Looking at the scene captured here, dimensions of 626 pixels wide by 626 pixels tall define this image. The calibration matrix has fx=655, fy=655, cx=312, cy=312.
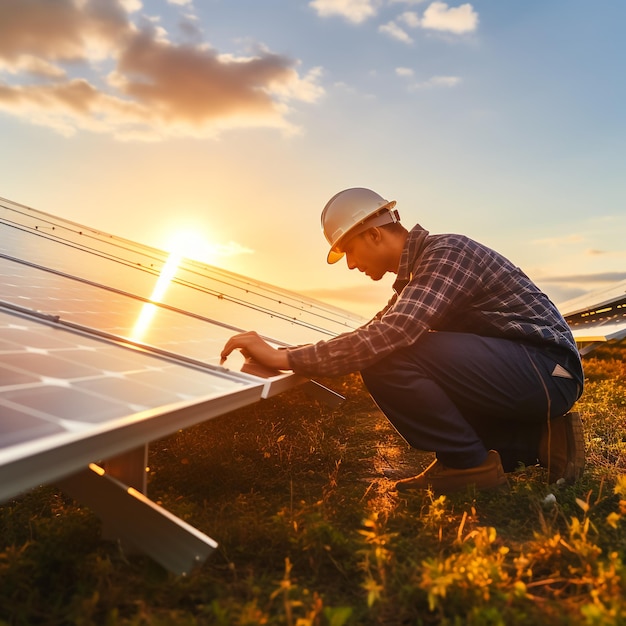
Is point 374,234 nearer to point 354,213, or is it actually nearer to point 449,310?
point 354,213

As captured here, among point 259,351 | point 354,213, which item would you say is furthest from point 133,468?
point 354,213

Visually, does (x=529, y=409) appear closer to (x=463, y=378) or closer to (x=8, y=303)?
(x=463, y=378)

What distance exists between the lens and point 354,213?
15.8 feet

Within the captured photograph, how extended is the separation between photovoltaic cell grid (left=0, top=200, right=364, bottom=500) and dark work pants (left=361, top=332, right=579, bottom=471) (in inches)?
28.4

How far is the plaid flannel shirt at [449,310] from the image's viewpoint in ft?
13.8

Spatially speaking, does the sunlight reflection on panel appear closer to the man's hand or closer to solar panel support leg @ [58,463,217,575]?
the man's hand

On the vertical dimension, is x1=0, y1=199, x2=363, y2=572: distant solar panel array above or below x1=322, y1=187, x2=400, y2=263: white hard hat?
below

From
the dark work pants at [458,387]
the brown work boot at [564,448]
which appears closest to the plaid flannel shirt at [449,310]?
the dark work pants at [458,387]

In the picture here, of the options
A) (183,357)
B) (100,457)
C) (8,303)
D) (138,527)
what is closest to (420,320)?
(183,357)

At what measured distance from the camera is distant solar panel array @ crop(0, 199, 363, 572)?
2134 mm

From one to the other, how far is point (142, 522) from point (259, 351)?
1.45 metres

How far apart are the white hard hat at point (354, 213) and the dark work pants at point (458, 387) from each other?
0.96 meters

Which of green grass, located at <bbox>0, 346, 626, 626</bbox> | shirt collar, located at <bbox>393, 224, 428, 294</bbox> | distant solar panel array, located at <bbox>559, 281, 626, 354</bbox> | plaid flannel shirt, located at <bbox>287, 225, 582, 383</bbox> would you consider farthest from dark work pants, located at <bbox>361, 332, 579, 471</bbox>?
distant solar panel array, located at <bbox>559, 281, 626, 354</bbox>

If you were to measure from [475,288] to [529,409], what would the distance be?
3.13 ft
